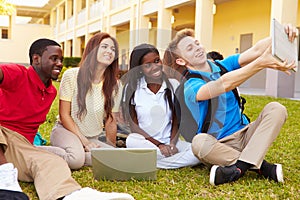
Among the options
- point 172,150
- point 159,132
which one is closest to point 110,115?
point 159,132

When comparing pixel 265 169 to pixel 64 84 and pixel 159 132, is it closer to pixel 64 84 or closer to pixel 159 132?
pixel 159 132

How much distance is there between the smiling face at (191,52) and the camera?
2.39 m

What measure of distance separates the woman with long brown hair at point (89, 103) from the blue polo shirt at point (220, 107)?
427 mm

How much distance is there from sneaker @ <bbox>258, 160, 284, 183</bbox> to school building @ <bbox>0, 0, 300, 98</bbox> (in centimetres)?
100

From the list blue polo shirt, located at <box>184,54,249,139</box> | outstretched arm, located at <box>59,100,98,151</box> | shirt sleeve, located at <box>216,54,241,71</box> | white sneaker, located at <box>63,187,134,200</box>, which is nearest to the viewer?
white sneaker, located at <box>63,187,134,200</box>

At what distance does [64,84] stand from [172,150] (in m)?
0.85

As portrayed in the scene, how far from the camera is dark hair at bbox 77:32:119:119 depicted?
262 cm

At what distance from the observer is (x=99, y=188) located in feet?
7.97

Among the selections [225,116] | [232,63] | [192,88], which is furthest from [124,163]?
[232,63]

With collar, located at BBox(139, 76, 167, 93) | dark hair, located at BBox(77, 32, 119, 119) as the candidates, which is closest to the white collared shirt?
collar, located at BBox(139, 76, 167, 93)

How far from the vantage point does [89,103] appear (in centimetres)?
276

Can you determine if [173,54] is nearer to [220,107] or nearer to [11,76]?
[220,107]

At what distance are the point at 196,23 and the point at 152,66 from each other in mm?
9111

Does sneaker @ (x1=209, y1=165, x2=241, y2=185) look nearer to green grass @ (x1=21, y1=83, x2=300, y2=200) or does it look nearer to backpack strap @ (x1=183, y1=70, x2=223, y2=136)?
green grass @ (x1=21, y1=83, x2=300, y2=200)
